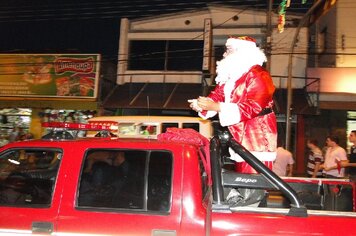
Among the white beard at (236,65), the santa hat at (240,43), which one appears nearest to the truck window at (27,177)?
the white beard at (236,65)

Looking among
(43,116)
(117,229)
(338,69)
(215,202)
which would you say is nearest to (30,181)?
(117,229)

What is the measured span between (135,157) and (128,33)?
16.3 m

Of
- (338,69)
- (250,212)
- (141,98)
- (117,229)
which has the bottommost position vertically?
(117,229)

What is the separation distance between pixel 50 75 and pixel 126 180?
15155 millimetres

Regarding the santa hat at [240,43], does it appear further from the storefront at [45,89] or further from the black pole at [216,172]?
the storefront at [45,89]

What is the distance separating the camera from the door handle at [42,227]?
270cm

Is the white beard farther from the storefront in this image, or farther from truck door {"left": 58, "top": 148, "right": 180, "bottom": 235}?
the storefront

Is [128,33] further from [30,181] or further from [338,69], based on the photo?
[30,181]

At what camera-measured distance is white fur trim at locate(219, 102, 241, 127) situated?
2.93m

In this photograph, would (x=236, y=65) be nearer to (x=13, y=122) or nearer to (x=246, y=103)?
(x=246, y=103)

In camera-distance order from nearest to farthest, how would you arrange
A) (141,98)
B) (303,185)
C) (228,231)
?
(228,231) < (303,185) < (141,98)

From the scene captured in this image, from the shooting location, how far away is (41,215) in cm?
276

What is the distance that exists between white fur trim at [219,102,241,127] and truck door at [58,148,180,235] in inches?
19.7

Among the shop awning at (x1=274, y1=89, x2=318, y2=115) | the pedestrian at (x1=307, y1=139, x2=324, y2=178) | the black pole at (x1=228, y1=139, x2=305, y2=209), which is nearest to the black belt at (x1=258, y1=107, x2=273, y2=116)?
the black pole at (x1=228, y1=139, x2=305, y2=209)
